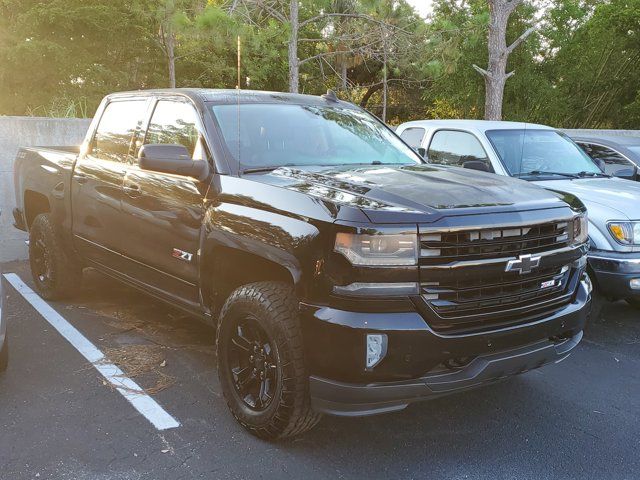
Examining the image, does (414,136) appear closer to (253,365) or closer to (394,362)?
(253,365)

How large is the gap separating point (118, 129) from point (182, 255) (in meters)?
1.70

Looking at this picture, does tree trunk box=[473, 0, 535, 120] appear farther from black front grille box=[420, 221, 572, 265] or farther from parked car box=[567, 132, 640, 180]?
black front grille box=[420, 221, 572, 265]

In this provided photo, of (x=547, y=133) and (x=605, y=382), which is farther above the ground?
(x=547, y=133)

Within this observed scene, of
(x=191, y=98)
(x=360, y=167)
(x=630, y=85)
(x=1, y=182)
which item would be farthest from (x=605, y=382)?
(x=630, y=85)

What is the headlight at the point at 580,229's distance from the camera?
379 cm

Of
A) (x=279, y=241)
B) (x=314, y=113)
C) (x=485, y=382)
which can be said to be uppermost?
(x=314, y=113)

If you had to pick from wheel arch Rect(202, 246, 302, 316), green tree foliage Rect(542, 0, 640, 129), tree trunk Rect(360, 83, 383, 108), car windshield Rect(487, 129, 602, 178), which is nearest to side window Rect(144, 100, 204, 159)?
wheel arch Rect(202, 246, 302, 316)

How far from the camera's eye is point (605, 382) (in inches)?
183

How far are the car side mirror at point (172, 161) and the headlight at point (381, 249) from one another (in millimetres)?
1289

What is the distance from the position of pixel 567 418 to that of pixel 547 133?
13.4ft

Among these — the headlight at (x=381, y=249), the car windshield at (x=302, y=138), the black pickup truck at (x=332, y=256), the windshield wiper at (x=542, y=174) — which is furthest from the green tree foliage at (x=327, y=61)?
the headlight at (x=381, y=249)

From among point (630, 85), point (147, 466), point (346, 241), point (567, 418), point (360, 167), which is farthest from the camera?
point (630, 85)

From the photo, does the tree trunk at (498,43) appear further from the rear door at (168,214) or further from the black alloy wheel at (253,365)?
the black alloy wheel at (253,365)

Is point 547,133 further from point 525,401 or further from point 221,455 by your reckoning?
point 221,455
